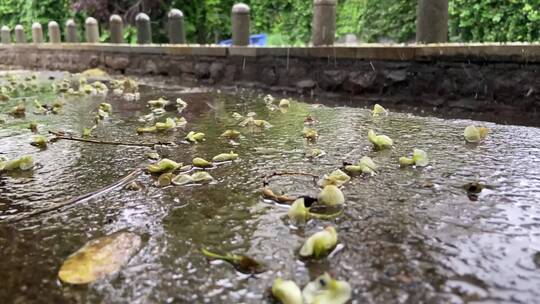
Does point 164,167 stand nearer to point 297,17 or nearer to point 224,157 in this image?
point 224,157

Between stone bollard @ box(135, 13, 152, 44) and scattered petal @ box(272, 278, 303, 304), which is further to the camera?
stone bollard @ box(135, 13, 152, 44)

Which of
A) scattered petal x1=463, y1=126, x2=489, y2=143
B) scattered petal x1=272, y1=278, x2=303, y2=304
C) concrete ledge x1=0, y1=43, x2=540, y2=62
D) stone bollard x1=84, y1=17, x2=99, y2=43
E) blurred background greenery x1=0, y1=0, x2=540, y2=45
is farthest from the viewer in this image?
stone bollard x1=84, y1=17, x2=99, y2=43

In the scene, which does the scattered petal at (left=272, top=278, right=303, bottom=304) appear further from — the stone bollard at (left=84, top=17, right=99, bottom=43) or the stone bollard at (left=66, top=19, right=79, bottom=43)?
the stone bollard at (left=66, top=19, right=79, bottom=43)

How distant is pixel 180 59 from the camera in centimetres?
715

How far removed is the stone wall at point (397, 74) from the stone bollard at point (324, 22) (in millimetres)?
235

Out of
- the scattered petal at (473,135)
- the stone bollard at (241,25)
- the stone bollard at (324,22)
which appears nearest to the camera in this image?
the scattered petal at (473,135)

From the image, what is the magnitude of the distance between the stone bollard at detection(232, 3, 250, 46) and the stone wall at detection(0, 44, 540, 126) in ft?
0.78

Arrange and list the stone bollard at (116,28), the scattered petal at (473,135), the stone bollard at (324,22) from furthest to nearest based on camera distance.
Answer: the stone bollard at (116,28) → the stone bollard at (324,22) → the scattered petal at (473,135)

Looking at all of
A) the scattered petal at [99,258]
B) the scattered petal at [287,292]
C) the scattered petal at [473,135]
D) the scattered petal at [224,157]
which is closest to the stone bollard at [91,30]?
the scattered petal at [224,157]

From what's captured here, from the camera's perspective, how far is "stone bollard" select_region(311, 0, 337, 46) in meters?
5.12

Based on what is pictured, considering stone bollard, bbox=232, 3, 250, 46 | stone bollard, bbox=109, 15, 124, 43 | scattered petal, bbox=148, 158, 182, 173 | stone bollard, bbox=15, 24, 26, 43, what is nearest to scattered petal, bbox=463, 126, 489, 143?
scattered petal, bbox=148, 158, 182, 173

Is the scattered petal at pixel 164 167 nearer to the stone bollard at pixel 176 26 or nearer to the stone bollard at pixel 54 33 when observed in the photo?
the stone bollard at pixel 176 26

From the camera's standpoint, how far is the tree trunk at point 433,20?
4246 millimetres

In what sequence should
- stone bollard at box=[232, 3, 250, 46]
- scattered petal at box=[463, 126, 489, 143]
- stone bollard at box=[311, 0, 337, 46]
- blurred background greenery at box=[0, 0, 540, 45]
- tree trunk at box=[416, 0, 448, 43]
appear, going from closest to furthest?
scattered petal at box=[463, 126, 489, 143], tree trunk at box=[416, 0, 448, 43], stone bollard at box=[311, 0, 337, 46], stone bollard at box=[232, 3, 250, 46], blurred background greenery at box=[0, 0, 540, 45]
